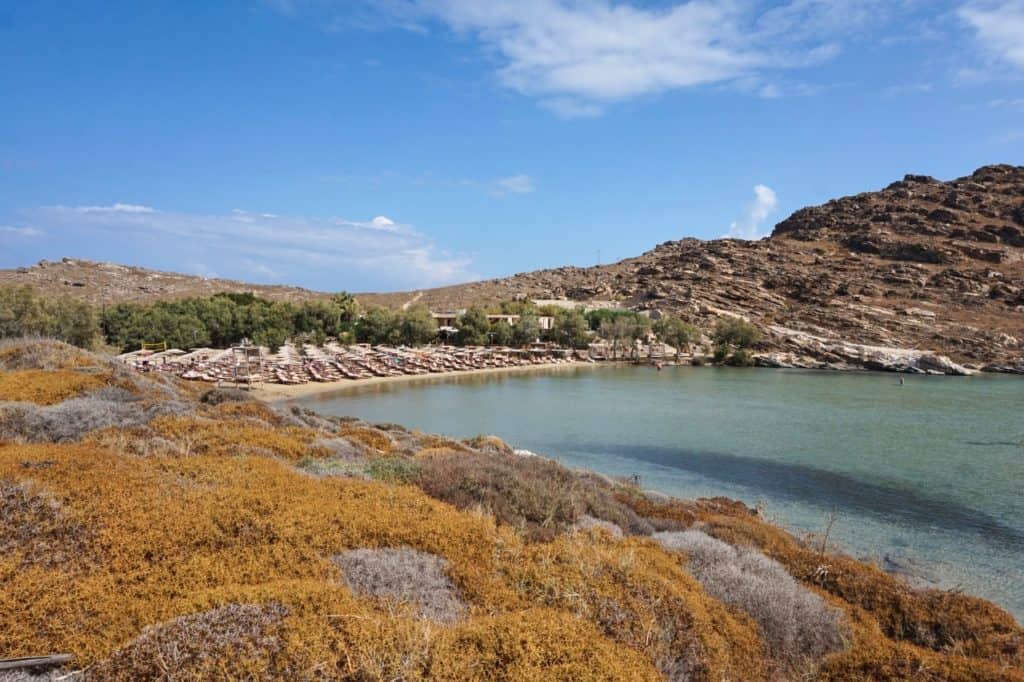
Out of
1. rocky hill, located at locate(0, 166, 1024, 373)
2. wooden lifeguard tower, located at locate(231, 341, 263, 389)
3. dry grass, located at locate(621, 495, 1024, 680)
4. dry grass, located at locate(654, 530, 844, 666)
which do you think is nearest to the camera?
dry grass, located at locate(621, 495, 1024, 680)

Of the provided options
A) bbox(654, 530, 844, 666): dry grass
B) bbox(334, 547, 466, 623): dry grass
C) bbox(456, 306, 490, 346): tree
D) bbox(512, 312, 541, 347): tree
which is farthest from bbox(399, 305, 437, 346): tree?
bbox(334, 547, 466, 623): dry grass

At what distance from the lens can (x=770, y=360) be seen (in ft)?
265

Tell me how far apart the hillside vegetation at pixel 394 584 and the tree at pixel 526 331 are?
247ft

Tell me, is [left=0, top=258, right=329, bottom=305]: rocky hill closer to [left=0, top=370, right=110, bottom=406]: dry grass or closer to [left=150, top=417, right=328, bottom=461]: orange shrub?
[left=0, top=370, right=110, bottom=406]: dry grass

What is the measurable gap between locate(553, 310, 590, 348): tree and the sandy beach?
14.5 metres

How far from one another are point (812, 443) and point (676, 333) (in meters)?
57.7

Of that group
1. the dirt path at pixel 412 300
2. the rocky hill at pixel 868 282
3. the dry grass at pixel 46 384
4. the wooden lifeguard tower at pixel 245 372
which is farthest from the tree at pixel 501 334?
the dry grass at pixel 46 384

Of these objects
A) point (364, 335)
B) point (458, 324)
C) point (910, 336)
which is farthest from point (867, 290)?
point (364, 335)

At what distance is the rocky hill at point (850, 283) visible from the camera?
80.4 m

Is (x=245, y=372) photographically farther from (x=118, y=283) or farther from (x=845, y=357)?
(x=118, y=283)

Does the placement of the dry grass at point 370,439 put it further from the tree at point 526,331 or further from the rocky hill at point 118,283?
the rocky hill at point 118,283

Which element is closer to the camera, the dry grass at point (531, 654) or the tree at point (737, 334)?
the dry grass at point (531, 654)

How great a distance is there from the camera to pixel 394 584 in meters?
5.22

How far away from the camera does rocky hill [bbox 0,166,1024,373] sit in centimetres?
8044
